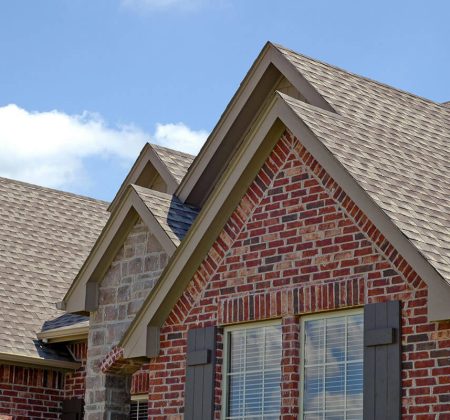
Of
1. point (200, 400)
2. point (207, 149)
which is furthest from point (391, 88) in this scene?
point (200, 400)

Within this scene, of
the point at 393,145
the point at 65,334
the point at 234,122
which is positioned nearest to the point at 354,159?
the point at 393,145

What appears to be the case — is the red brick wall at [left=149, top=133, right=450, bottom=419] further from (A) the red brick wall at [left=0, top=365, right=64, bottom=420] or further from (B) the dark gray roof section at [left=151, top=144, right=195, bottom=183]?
(A) the red brick wall at [left=0, top=365, right=64, bottom=420]

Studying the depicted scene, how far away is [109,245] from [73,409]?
3.82m

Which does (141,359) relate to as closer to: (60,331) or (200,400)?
(200,400)

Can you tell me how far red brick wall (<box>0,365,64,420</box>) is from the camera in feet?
63.6

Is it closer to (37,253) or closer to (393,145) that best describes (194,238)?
(393,145)

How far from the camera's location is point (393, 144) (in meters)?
14.6

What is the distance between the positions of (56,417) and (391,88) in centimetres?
738

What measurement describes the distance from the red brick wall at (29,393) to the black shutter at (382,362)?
29.2 ft

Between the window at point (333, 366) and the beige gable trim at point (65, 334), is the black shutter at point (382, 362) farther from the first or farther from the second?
the beige gable trim at point (65, 334)

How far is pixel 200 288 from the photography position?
1409cm

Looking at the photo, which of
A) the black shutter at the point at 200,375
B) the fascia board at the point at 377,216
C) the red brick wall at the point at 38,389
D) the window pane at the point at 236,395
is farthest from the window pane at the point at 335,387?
the red brick wall at the point at 38,389

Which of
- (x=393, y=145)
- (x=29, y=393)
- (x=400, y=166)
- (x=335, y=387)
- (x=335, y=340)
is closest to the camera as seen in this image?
(x=335, y=387)

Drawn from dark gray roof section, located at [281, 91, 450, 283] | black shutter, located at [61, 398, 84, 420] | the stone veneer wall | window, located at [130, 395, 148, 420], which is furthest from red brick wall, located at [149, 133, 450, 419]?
black shutter, located at [61, 398, 84, 420]
